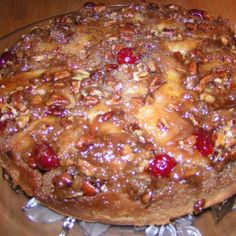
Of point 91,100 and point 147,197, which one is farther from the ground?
point 91,100

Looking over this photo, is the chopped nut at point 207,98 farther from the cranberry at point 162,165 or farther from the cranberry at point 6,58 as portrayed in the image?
the cranberry at point 6,58

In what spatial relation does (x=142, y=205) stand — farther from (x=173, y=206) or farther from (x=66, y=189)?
(x=66, y=189)

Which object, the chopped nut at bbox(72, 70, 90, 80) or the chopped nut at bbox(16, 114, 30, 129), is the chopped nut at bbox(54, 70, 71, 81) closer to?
the chopped nut at bbox(72, 70, 90, 80)

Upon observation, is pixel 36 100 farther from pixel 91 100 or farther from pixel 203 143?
pixel 203 143

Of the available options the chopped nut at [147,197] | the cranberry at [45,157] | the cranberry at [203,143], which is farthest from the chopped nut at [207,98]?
the cranberry at [45,157]

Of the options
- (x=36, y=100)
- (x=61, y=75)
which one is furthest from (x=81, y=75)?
(x=36, y=100)

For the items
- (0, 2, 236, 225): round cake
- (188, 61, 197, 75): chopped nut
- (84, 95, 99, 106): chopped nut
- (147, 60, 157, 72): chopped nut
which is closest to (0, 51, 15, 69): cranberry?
(0, 2, 236, 225): round cake

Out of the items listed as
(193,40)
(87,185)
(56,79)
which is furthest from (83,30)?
(87,185)
